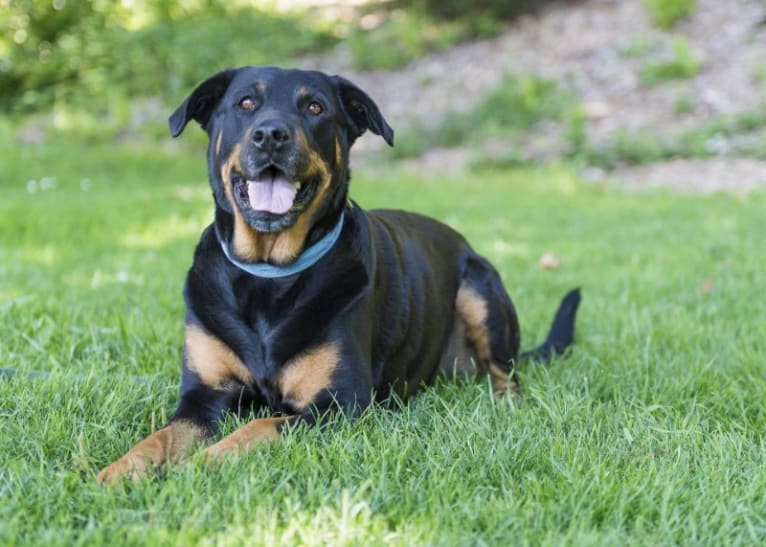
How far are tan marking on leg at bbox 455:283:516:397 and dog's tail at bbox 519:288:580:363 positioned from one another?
0.68 feet

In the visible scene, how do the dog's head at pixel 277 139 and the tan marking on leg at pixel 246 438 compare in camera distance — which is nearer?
the tan marking on leg at pixel 246 438

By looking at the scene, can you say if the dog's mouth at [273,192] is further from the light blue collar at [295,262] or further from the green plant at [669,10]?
the green plant at [669,10]

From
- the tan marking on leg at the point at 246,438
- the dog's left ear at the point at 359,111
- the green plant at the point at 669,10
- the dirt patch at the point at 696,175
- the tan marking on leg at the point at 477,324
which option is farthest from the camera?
the green plant at the point at 669,10

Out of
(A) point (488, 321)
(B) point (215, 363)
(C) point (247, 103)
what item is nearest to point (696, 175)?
(A) point (488, 321)

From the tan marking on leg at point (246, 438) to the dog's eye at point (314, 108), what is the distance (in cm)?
113

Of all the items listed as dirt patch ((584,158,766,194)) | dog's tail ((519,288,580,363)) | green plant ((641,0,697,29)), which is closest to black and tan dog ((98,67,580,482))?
dog's tail ((519,288,580,363))

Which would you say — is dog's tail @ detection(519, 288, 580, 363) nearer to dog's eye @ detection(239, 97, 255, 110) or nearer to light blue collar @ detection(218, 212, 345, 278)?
light blue collar @ detection(218, 212, 345, 278)

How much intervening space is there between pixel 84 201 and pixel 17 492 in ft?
19.8

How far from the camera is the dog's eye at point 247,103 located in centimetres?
342

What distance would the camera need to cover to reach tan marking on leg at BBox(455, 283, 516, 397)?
13.5ft

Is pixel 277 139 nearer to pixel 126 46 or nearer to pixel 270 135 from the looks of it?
pixel 270 135

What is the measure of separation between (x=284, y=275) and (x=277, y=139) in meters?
0.50

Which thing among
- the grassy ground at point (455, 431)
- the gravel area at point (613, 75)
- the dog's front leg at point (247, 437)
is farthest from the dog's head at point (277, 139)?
the gravel area at point (613, 75)

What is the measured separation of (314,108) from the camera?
11.3 feet
